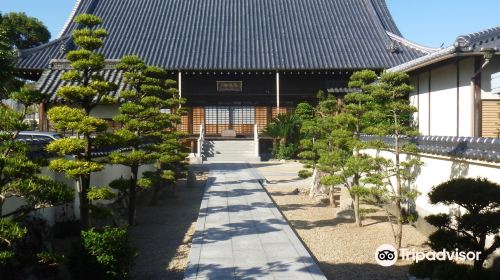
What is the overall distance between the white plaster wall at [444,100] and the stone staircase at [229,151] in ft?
39.1

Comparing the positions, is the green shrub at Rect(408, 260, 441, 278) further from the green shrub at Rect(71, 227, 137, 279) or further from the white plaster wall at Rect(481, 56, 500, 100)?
the white plaster wall at Rect(481, 56, 500, 100)

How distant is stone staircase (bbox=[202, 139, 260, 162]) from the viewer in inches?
930

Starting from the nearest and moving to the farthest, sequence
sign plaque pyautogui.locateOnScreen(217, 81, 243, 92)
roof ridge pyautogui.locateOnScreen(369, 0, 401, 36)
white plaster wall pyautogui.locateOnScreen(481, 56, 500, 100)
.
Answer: white plaster wall pyautogui.locateOnScreen(481, 56, 500, 100) < sign plaque pyautogui.locateOnScreen(217, 81, 243, 92) < roof ridge pyautogui.locateOnScreen(369, 0, 401, 36)

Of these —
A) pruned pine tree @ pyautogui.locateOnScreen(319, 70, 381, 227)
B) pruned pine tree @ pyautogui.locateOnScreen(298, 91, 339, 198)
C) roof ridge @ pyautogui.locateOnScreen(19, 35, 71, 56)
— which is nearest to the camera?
pruned pine tree @ pyautogui.locateOnScreen(319, 70, 381, 227)

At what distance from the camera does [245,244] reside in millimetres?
7672

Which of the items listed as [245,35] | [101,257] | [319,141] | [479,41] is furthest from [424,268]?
[245,35]

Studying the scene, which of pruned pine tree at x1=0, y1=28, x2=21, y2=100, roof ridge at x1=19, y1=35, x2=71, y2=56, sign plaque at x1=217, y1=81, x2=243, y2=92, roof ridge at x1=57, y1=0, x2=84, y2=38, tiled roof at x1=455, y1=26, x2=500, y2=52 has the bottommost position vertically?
pruned pine tree at x1=0, y1=28, x2=21, y2=100

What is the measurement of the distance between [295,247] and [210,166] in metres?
13.6

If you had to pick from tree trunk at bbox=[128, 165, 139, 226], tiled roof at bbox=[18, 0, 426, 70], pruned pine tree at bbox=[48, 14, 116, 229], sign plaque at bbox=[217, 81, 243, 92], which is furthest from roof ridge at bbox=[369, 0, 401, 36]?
pruned pine tree at bbox=[48, 14, 116, 229]

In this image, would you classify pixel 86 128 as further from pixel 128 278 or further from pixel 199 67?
pixel 199 67

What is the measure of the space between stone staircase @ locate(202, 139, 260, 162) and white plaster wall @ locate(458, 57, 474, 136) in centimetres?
1338

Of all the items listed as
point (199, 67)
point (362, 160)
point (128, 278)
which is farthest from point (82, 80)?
point (199, 67)

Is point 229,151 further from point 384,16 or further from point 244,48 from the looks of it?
point 384,16

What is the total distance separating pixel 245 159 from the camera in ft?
77.3
